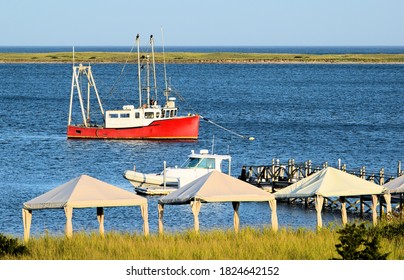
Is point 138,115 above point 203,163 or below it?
below

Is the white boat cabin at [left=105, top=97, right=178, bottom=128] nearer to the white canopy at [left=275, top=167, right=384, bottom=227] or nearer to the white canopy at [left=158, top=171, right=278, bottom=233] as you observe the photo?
the white canopy at [left=275, top=167, right=384, bottom=227]

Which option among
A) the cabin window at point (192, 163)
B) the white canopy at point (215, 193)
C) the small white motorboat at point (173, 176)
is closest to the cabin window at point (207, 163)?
the small white motorboat at point (173, 176)

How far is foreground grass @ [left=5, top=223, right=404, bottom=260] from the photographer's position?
24219 mm

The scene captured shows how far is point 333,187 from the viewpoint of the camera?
3447 cm

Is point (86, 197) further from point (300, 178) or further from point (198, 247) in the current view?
point (300, 178)

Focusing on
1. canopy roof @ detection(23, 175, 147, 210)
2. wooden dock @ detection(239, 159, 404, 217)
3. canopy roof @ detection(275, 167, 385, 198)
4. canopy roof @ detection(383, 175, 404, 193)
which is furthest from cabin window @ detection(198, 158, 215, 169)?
canopy roof @ detection(23, 175, 147, 210)

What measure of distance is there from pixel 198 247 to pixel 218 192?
563 centimetres

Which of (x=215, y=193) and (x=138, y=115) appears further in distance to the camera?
(x=138, y=115)

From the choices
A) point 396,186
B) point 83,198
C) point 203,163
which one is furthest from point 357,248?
point 203,163

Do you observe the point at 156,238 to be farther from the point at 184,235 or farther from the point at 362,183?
the point at 362,183

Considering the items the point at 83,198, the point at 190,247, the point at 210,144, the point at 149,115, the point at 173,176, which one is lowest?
the point at 210,144

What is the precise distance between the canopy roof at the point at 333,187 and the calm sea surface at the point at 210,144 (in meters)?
5.77

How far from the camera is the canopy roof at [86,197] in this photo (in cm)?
2931
